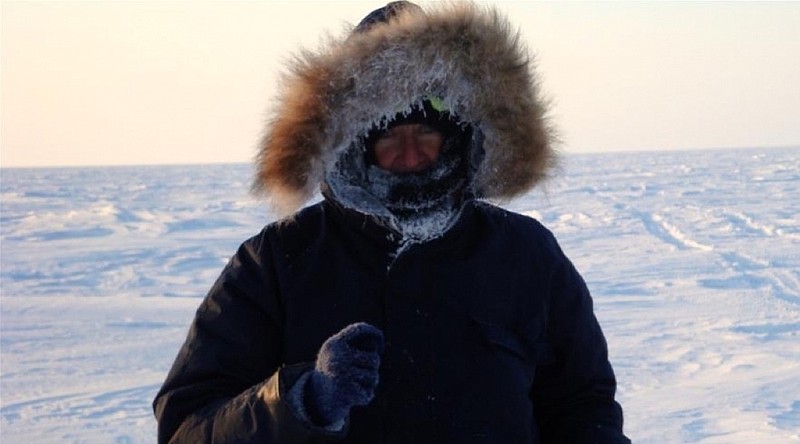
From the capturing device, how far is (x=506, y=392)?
5.49 feet

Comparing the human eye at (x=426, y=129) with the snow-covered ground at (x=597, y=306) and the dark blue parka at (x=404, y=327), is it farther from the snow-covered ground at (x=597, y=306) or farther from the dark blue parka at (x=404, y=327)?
the snow-covered ground at (x=597, y=306)

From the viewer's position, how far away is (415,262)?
168cm

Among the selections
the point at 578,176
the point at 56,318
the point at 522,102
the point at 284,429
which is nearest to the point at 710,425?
the point at 522,102

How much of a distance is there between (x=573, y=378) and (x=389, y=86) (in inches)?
→ 23.7

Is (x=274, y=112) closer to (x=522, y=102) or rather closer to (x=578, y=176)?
(x=522, y=102)

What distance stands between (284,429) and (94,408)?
11.3 feet

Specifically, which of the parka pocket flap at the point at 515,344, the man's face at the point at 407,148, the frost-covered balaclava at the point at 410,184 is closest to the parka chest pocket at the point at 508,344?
the parka pocket flap at the point at 515,344

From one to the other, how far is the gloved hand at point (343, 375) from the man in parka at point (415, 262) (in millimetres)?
160

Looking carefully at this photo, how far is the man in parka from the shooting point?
1.62 metres

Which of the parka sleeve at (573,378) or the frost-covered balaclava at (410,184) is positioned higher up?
the frost-covered balaclava at (410,184)

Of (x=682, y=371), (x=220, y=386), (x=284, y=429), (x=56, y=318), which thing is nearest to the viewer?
(x=284, y=429)

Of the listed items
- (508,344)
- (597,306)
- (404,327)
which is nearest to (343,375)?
(404,327)

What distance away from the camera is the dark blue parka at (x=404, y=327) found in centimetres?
161

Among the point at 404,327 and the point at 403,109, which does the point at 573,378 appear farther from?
the point at 403,109
